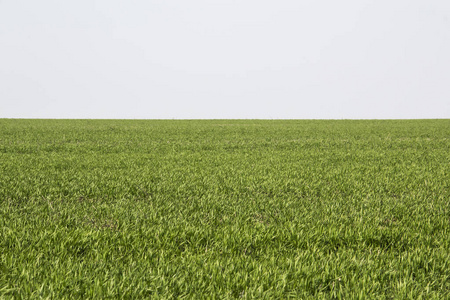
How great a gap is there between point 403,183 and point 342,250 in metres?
4.03

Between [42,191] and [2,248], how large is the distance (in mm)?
2533

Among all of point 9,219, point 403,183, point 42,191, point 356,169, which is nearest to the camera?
point 9,219

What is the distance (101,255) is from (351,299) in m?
2.19

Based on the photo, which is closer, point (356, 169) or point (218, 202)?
point (218, 202)

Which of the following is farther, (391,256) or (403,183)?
(403,183)

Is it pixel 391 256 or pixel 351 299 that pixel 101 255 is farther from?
pixel 391 256

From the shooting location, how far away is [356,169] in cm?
863

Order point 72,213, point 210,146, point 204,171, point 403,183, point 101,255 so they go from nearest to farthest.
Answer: point 101,255 < point 72,213 < point 403,183 < point 204,171 < point 210,146

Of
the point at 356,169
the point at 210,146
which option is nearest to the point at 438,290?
the point at 356,169

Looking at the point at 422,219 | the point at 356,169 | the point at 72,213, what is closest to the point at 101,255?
the point at 72,213

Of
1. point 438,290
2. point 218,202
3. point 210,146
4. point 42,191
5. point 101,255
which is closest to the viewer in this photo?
point 438,290

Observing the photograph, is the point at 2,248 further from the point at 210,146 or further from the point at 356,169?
the point at 210,146

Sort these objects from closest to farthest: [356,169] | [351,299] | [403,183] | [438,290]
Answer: [351,299] < [438,290] < [403,183] < [356,169]

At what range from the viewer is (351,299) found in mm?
2576
